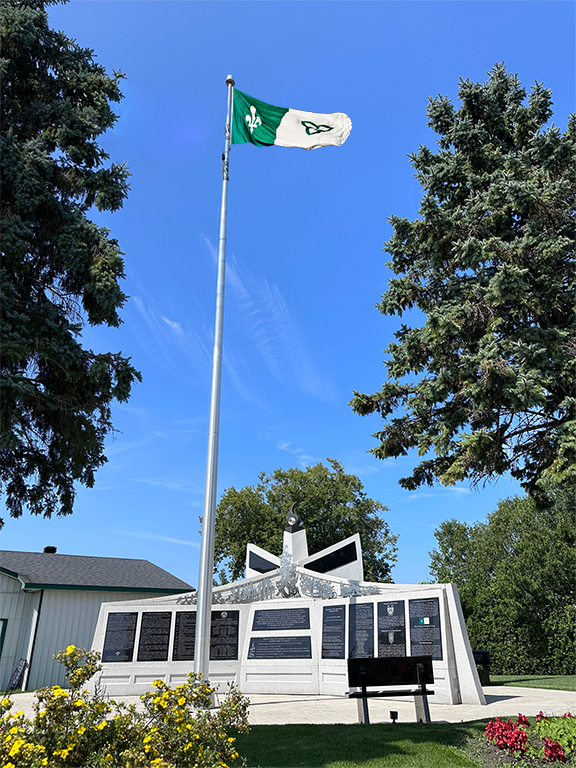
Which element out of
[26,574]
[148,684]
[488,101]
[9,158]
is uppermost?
[488,101]

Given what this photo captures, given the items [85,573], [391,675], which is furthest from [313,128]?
[85,573]

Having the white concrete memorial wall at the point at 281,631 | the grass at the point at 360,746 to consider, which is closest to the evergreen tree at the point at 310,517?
the white concrete memorial wall at the point at 281,631

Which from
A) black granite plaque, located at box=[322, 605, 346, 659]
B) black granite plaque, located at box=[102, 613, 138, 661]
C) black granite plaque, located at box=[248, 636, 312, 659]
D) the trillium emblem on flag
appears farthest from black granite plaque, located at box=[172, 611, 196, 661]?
the trillium emblem on flag

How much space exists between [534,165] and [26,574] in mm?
21140

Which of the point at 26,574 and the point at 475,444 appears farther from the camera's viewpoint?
the point at 26,574

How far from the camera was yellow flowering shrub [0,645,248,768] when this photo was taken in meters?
3.52

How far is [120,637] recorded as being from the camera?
13797 mm

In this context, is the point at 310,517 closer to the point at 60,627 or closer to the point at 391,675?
the point at 60,627

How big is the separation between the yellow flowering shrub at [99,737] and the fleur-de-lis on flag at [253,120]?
39.7 feet

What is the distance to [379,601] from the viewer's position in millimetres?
12477

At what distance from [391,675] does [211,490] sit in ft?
14.1

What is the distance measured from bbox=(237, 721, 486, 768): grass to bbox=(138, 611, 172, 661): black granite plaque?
615 cm

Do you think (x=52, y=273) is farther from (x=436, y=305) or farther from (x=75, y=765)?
(x=75, y=765)

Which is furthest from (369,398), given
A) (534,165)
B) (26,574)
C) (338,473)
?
(338,473)
